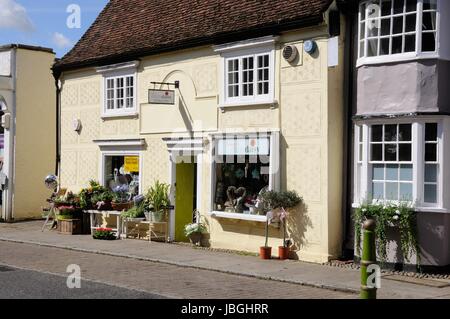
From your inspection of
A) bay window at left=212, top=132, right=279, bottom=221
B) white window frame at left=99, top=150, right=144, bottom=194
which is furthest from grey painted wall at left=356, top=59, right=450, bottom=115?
white window frame at left=99, top=150, right=144, bottom=194

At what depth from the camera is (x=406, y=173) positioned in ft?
39.4

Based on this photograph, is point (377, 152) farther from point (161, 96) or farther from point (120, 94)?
point (120, 94)

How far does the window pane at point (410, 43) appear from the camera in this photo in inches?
471

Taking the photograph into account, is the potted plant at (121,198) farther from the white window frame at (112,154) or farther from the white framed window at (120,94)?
the white framed window at (120,94)

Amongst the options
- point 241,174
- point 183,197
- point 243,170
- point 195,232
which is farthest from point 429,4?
point 183,197

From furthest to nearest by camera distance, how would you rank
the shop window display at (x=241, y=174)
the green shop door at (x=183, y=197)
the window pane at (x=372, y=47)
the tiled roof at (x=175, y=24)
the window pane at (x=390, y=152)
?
the green shop door at (x=183, y=197) < the shop window display at (x=241, y=174) < the tiled roof at (x=175, y=24) < the window pane at (x=372, y=47) < the window pane at (x=390, y=152)

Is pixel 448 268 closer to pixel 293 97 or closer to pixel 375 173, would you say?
pixel 375 173

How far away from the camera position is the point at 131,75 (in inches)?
696

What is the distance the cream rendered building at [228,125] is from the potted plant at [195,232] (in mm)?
212

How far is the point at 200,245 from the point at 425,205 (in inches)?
225

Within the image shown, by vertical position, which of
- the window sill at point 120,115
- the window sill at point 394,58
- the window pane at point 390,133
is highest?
the window sill at point 394,58

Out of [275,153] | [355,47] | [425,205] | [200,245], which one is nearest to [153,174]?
[200,245]

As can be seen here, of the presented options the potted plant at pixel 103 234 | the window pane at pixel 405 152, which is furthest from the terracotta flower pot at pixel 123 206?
the window pane at pixel 405 152

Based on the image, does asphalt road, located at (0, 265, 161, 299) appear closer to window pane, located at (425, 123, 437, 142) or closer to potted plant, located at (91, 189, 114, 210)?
window pane, located at (425, 123, 437, 142)
